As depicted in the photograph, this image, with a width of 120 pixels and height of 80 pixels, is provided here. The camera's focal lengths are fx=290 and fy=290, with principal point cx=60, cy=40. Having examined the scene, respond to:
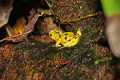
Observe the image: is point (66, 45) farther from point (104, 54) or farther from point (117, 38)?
point (117, 38)

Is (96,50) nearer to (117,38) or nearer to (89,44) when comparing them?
(89,44)

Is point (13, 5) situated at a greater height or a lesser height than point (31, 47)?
greater

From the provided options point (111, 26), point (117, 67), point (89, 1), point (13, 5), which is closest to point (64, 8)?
point (89, 1)

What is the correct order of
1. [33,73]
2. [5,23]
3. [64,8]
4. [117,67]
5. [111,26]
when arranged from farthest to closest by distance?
[64,8], [5,23], [33,73], [117,67], [111,26]

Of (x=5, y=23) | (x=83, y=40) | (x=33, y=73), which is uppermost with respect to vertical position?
(x=5, y=23)

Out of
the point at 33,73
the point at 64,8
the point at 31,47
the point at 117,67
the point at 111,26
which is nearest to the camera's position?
the point at 111,26

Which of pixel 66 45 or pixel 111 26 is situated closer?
pixel 111 26
